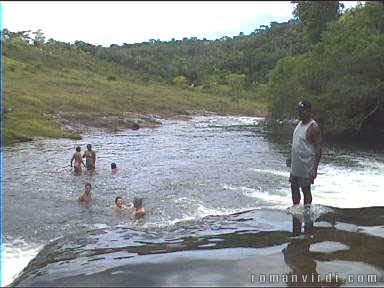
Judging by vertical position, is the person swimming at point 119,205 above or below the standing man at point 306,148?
below

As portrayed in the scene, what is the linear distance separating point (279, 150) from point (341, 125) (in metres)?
5.22

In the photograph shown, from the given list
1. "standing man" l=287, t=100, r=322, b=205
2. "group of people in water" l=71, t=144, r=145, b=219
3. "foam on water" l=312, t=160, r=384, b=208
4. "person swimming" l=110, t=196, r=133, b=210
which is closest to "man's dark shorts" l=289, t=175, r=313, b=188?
"standing man" l=287, t=100, r=322, b=205

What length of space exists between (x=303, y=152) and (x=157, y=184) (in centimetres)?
816

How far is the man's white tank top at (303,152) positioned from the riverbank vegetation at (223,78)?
58.4 feet

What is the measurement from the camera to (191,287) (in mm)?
5715

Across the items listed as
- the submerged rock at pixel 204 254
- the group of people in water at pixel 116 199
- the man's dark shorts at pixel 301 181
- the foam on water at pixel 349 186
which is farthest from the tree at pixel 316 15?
the submerged rock at pixel 204 254

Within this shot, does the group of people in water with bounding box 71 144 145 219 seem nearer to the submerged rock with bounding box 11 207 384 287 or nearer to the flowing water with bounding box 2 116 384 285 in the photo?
the flowing water with bounding box 2 116 384 285

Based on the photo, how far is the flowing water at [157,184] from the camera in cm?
1165

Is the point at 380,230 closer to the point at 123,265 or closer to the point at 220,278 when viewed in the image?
the point at 220,278

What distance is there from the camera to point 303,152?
897 cm

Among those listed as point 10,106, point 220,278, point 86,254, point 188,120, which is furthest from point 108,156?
point 188,120

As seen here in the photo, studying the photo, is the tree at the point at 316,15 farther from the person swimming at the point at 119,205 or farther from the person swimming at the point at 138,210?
the person swimming at the point at 138,210

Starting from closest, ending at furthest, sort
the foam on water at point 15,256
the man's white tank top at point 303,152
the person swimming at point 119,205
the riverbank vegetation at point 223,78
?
the foam on water at point 15,256, the man's white tank top at point 303,152, the person swimming at point 119,205, the riverbank vegetation at point 223,78

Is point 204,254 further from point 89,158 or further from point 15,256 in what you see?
point 89,158
